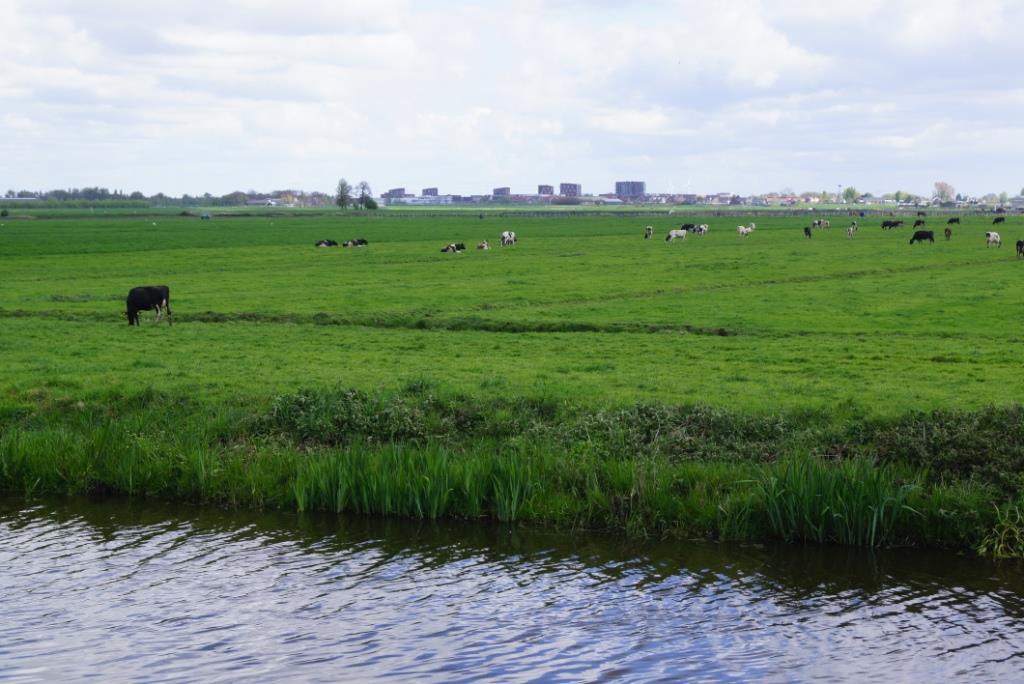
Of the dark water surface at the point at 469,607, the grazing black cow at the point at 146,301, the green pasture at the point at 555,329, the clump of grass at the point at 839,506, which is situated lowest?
the dark water surface at the point at 469,607

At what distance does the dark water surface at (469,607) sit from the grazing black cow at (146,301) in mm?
21649

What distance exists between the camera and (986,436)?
17.5 meters

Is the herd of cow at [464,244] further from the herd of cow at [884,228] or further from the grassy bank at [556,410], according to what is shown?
the grassy bank at [556,410]

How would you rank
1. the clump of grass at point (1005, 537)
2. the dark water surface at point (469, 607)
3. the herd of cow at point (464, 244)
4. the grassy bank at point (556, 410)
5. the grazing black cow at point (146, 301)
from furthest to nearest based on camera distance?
the herd of cow at point (464, 244) → the grazing black cow at point (146, 301) → the grassy bank at point (556, 410) → the clump of grass at point (1005, 537) → the dark water surface at point (469, 607)

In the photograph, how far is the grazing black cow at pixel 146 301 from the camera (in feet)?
125

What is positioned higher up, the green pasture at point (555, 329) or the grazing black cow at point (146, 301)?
the grazing black cow at point (146, 301)

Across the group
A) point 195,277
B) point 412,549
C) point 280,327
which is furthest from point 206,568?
point 195,277

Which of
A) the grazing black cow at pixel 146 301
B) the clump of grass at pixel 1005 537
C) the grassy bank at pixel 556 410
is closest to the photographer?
the clump of grass at pixel 1005 537

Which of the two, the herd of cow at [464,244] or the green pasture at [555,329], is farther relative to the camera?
the herd of cow at [464,244]

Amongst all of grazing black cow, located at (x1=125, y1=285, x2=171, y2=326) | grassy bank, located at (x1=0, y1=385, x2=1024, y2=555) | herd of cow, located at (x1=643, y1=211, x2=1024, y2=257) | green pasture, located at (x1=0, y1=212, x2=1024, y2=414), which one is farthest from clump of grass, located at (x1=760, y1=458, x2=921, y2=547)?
herd of cow, located at (x1=643, y1=211, x2=1024, y2=257)

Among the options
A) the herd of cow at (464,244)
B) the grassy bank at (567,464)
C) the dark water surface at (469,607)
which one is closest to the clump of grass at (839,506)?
the grassy bank at (567,464)

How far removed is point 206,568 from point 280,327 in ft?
72.2

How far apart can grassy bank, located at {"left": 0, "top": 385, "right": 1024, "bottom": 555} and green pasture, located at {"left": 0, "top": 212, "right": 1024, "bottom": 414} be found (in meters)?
1.51

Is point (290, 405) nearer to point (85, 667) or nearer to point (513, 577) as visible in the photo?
point (513, 577)
